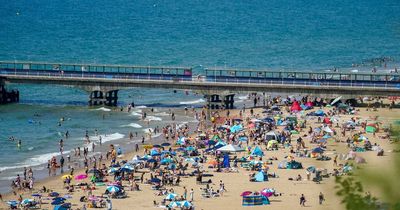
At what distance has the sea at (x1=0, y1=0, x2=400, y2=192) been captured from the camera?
216 feet

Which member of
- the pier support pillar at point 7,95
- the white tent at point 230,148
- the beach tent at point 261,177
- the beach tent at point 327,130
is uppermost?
the pier support pillar at point 7,95

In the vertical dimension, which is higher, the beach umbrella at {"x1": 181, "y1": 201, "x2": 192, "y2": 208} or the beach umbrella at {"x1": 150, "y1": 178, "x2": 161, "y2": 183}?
the beach umbrella at {"x1": 150, "y1": 178, "x2": 161, "y2": 183}

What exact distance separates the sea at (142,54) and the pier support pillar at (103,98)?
2.63 ft

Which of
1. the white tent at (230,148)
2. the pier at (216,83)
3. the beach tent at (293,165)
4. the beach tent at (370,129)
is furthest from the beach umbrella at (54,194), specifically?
the pier at (216,83)

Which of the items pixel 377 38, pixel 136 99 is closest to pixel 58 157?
pixel 136 99

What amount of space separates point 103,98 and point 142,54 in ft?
198

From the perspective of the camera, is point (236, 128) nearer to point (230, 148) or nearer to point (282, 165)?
point (230, 148)

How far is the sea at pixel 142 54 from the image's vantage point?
2591 inches

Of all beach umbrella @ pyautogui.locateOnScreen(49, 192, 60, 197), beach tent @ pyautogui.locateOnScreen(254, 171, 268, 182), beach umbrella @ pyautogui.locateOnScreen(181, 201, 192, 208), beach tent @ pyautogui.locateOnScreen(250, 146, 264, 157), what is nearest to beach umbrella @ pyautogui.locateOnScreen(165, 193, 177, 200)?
beach umbrella @ pyautogui.locateOnScreen(181, 201, 192, 208)

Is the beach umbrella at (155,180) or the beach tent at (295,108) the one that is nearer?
the beach umbrella at (155,180)

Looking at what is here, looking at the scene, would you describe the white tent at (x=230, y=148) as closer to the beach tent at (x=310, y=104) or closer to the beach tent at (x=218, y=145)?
the beach tent at (x=218, y=145)

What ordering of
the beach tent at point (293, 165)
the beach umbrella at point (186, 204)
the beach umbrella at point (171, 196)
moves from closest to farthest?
the beach umbrella at point (186, 204), the beach umbrella at point (171, 196), the beach tent at point (293, 165)

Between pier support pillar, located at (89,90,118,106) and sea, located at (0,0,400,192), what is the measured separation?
2.63 ft

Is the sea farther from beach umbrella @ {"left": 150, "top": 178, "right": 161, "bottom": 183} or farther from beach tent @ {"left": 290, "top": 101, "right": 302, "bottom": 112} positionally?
beach tent @ {"left": 290, "top": 101, "right": 302, "bottom": 112}
